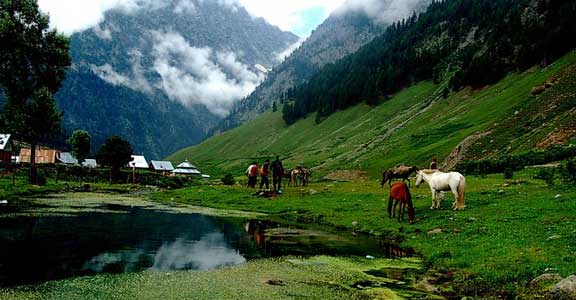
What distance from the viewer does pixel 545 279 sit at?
1420 centimetres

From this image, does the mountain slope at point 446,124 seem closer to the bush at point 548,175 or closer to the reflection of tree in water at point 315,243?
the bush at point 548,175

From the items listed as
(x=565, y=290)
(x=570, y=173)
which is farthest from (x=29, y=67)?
(x=565, y=290)

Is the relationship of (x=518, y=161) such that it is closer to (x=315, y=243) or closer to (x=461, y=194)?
(x=461, y=194)

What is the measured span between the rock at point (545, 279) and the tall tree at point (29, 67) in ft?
181

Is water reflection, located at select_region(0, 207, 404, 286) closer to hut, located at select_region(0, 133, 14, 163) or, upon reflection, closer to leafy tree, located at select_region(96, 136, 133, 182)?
leafy tree, located at select_region(96, 136, 133, 182)

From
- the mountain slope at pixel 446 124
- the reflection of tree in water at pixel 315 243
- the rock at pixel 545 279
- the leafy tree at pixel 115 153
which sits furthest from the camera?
the leafy tree at pixel 115 153

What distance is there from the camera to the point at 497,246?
65.0ft

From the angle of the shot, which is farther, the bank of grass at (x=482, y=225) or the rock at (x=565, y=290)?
the bank of grass at (x=482, y=225)

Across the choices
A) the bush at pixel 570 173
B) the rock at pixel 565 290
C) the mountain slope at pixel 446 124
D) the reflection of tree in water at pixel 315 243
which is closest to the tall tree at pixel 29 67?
the reflection of tree in water at pixel 315 243

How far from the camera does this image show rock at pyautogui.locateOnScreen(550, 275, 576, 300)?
481 inches

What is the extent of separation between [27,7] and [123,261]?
49.4 metres

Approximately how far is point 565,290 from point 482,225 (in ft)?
42.3

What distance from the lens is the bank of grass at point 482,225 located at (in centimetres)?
1620

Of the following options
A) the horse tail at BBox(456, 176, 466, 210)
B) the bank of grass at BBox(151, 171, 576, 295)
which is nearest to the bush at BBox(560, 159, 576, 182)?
the bank of grass at BBox(151, 171, 576, 295)
